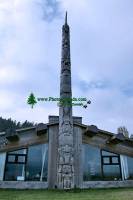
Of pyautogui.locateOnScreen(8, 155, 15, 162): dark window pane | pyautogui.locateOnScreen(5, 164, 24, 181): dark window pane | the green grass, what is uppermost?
pyautogui.locateOnScreen(8, 155, 15, 162): dark window pane

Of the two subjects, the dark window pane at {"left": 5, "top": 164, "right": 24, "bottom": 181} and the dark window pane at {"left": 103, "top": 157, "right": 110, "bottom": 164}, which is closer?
the dark window pane at {"left": 5, "top": 164, "right": 24, "bottom": 181}

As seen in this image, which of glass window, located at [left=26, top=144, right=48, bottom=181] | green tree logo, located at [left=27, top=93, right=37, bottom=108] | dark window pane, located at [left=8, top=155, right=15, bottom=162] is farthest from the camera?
green tree logo, located at [left=27, top=93, right=37, bottom=108]

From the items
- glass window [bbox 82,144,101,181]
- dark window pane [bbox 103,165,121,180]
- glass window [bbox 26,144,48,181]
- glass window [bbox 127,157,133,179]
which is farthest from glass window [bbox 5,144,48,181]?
glass window [bbox 127,157,133,179]

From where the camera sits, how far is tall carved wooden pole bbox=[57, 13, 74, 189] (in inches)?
633

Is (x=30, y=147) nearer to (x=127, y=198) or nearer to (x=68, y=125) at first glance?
(x=68, y=125)

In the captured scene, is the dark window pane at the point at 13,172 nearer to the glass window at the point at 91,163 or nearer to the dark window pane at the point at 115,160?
the glass window at the point at 91,163

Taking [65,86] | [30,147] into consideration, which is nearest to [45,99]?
[65,86]

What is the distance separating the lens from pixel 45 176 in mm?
17656

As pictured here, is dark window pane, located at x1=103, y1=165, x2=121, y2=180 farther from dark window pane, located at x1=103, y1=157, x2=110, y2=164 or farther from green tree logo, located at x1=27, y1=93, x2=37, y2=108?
green tree logo, located at x1=27, y1=93, x2=37, y2=108

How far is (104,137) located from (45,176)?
4689mm

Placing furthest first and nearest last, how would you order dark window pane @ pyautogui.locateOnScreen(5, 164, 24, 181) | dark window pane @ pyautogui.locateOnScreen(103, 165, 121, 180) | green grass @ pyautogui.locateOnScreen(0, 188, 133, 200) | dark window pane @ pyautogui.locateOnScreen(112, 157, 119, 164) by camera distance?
dark window pane @ pyautogui.locateOnScreen(112, 157, 119, 164)
dark window pane @ pyautogui.locateOnScreen(103, 165, 121, 180)
dark window pane @ pyautogui.locateOnScreen(5, 164, 24, 181)
green grass @ pyautogui.locateOnScreen(0, 188, 133, 200)

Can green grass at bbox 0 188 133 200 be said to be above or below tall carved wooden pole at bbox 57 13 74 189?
below

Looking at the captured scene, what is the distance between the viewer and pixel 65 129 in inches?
665

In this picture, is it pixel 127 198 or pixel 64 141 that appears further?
pixel 64 141
